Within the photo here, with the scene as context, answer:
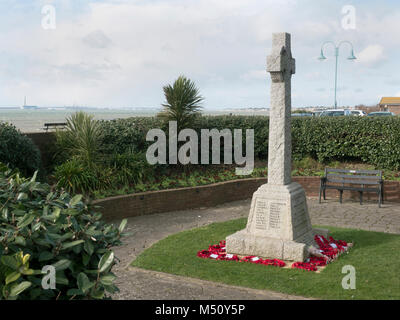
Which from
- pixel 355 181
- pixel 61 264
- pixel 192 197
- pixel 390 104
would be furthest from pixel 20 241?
pixel 390 104

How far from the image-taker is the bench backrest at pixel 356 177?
36.6 feet

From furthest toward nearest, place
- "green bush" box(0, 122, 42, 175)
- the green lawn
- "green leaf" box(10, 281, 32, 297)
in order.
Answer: "green bush" box(0, 122, 42, 175) < the green lawn < "green leaf" box(10, 281, 32, 297)

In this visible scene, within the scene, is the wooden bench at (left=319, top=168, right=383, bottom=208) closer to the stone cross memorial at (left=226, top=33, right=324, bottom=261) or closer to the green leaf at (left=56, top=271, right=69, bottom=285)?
the stone cross memorial at (left=226, top=33, right=324, bottom=261)

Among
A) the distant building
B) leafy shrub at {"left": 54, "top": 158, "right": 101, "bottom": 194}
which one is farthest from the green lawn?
the distant building

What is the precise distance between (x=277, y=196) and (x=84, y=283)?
190 inches

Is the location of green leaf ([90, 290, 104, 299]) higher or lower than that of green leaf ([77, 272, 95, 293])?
lower

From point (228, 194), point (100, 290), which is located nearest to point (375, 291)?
point (100, 290)

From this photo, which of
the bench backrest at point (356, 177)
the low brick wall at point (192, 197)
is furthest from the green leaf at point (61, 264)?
the bench backrest at point (356, 177)

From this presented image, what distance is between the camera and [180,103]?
12.8 meters

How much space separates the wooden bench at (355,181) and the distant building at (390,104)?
46.8 m

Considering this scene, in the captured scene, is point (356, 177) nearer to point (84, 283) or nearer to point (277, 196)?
point (277, 196)

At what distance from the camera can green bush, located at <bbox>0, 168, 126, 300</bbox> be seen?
217cm

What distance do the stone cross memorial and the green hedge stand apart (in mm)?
5863

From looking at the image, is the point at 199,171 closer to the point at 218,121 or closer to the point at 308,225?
the point at 218,121
